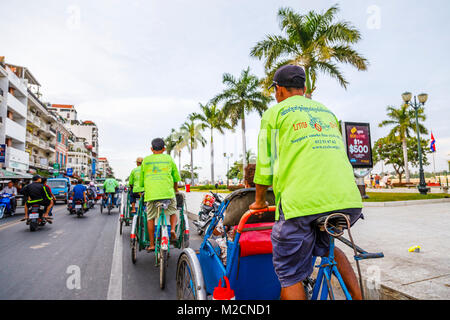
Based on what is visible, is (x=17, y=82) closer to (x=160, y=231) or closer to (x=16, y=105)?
(x=16, y=105)

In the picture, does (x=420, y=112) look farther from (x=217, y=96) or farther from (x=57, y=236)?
(x=57, y=236)

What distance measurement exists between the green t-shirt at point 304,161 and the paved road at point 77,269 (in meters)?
2.46

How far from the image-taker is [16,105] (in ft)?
109

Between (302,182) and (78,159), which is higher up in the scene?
(78,159)

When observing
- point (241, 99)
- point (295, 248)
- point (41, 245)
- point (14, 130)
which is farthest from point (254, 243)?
point (14, 130)

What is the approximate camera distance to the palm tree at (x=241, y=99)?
29531 mm

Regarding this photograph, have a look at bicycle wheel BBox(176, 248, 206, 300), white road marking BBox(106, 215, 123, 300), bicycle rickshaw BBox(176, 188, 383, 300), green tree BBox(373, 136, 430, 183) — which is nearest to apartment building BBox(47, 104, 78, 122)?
green tree BBox(373, 136, 430, 183)

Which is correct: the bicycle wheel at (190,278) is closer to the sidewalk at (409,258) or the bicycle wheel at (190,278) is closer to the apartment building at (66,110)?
the sidewalk at (409,258)

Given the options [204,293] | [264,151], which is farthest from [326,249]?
[204,293]

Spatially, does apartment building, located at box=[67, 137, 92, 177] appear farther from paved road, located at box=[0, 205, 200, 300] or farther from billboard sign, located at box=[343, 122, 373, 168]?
paved road, located at box=[0, 205, 200, 300]

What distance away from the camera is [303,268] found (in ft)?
5.58

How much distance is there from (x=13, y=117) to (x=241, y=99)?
27774 millimetres

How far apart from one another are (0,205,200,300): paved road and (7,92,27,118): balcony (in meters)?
30.7
